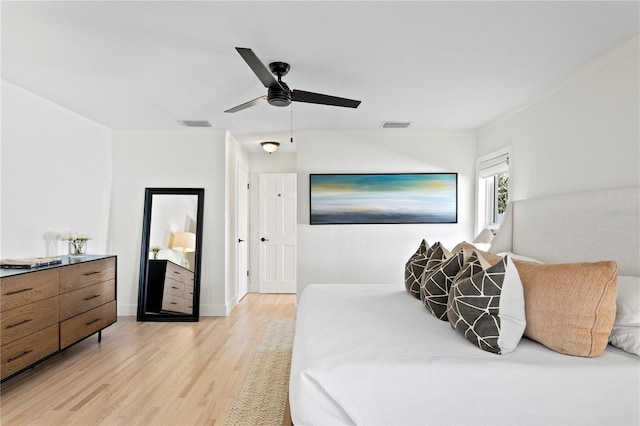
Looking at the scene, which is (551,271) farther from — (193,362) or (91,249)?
(91,249)

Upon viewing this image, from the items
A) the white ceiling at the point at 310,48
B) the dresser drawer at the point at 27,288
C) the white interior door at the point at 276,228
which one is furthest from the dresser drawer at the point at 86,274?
the white interior door at the point at 276,228

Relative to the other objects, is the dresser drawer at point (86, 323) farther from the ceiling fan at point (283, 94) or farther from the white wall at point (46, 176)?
the ceiling fan at point (283, 94)

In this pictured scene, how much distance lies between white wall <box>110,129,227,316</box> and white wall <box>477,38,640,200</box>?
3.46 meters

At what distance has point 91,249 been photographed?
4410mm

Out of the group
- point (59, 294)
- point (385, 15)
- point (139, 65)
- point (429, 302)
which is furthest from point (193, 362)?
point (385, 15)

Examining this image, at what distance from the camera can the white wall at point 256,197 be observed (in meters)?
6.31

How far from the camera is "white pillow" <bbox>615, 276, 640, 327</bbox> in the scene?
1.71 m

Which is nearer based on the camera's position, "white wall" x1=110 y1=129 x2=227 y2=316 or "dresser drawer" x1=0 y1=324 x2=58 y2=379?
"dresser drawer" x1=0 y1=324 x2=58 y2=379

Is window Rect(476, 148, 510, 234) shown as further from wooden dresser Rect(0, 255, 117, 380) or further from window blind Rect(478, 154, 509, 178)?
wooden dresser Rect(0, 255, 117, 380)

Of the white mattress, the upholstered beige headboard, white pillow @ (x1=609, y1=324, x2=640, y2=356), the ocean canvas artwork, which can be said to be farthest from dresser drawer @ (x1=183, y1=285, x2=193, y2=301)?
white pillow @ (x1=609, y1=324, x2=640, y2=356)

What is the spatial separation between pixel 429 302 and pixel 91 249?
13.0 ft

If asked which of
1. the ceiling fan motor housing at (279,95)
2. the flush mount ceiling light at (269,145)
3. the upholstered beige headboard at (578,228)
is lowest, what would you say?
the upholstered beige headboard at (578,228)

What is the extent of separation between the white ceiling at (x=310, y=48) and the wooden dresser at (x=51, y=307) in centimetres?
158

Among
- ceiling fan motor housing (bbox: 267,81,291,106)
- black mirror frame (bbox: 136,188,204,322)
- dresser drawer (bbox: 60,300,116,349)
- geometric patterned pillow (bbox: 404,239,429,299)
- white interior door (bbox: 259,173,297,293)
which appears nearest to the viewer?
ceiling fan motor housing (bbox: 267,81,291,106)
